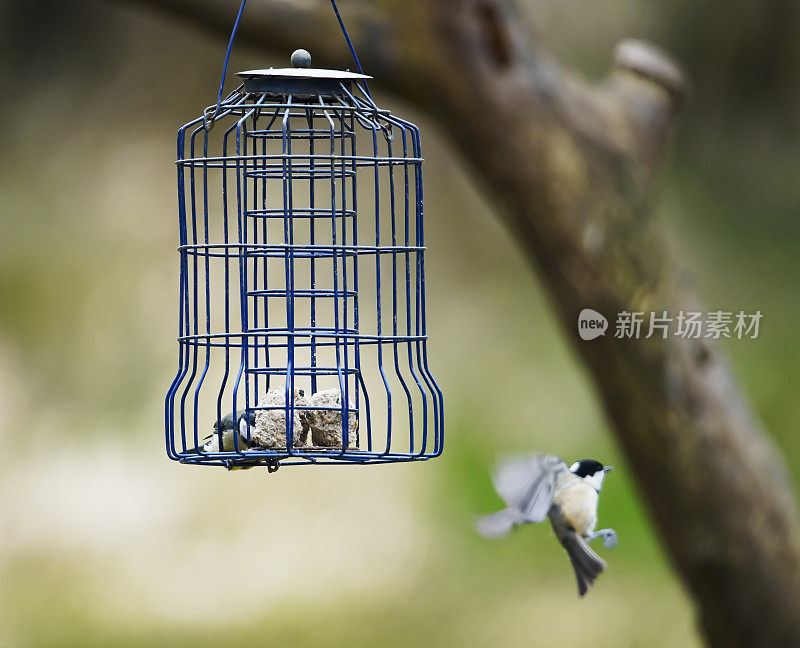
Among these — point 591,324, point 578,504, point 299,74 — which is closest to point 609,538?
point 578,504

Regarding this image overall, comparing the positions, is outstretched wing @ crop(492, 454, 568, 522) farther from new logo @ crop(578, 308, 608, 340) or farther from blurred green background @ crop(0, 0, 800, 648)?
blurred green background @ crop(0, 0, 800, 648)

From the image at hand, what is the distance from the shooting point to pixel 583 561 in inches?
127

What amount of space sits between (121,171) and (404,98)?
3.10 m

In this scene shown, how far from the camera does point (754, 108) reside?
683cm

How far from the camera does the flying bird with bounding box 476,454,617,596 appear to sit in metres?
3.16

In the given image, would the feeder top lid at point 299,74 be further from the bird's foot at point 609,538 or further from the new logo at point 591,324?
the new logo at point 591,324

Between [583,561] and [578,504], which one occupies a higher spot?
[578,504]

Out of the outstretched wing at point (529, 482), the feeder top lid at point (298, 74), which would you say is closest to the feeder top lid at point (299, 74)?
the feeder top lid at point (298, 74)

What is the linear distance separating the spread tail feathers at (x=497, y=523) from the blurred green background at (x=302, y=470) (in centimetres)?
322

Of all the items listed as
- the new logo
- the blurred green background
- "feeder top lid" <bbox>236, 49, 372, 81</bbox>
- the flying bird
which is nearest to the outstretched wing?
the flying bird

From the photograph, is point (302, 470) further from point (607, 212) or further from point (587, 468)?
point (587, 468)

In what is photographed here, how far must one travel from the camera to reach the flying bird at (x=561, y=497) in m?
3.16

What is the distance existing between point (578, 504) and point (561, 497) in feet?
0.16

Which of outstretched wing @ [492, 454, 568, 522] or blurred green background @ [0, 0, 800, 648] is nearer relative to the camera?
outstretched wing @ [492, 454, 568, 522]
